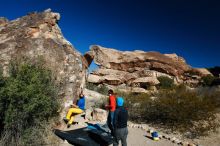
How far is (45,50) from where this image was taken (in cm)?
809

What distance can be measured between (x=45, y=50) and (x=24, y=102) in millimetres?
2820

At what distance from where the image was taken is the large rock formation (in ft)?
116

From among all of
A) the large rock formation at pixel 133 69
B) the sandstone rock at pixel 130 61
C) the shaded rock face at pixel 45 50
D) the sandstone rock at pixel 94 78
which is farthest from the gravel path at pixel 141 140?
the sandstone rock at pixel 130 61

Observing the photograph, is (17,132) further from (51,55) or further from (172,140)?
(172,140)

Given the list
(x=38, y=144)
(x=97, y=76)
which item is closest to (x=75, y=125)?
(x=38, y=144)

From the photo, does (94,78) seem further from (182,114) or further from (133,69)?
(182,114)

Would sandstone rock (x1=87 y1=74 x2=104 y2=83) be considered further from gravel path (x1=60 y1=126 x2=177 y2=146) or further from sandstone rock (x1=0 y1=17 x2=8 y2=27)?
gravel path (x1=60 y1=126 x2=177 y2=146)

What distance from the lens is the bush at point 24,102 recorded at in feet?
18.2

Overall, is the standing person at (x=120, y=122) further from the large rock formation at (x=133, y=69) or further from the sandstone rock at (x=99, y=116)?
the large rock formation at (x=133, y=69)

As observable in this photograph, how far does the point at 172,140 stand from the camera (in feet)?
26.5

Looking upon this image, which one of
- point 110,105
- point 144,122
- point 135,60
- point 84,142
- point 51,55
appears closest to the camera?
point 84,142

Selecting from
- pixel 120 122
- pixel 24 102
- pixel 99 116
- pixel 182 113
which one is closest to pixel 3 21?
pixel 24 102

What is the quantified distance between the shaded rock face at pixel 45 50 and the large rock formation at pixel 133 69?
2502cm

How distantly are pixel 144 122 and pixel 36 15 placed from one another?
7775mm
